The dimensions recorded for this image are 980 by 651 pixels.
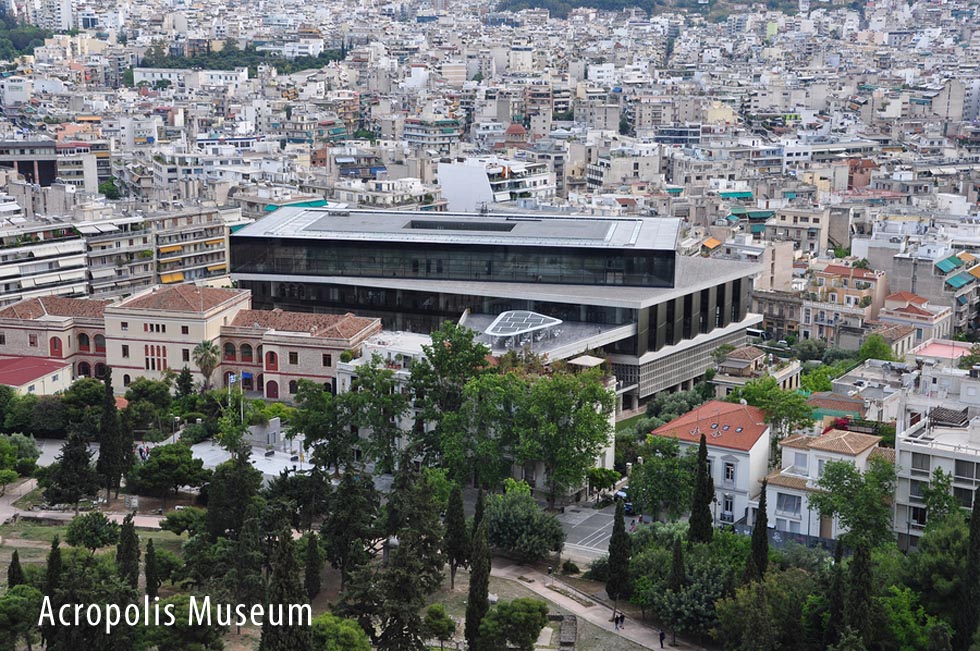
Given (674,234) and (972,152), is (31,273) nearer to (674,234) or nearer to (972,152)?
(674,234)

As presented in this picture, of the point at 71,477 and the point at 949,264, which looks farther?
the point at 949,264

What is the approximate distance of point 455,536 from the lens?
35281 millimetres

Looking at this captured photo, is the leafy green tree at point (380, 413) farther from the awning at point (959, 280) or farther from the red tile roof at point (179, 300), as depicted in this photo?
the awning at point (959, 280)

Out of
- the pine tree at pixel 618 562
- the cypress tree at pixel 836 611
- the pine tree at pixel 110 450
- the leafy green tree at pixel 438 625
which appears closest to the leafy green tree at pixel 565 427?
the pine tree at pixel 618 562

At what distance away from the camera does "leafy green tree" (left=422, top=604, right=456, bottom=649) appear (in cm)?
3169

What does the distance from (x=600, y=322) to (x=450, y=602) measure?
18082mm

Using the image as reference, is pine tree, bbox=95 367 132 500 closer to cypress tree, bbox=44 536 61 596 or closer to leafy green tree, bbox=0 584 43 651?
cypress tree, bbox=44 536 61 596

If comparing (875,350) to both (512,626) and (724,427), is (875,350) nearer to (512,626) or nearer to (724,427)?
(724,427)

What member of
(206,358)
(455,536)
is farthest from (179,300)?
(455,536)

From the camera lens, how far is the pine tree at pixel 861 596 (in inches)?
1185

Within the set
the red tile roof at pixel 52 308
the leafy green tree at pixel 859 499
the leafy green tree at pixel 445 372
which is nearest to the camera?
the leafy green tree at pixel 859 499

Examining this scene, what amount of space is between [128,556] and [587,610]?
10.2 metres

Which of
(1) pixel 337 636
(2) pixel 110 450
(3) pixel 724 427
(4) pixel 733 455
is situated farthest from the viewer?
(2) pixel 110 450

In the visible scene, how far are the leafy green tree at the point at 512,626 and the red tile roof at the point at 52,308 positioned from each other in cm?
2545
